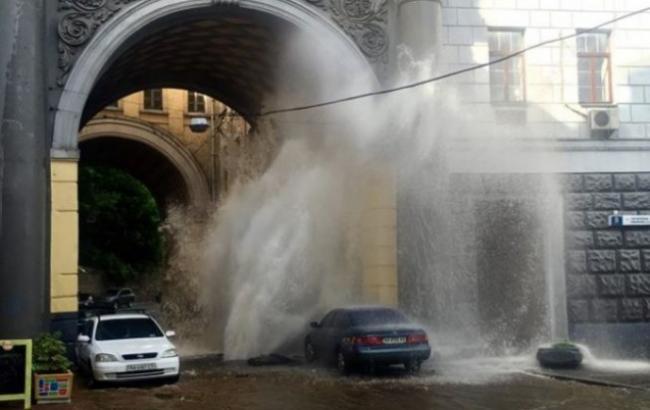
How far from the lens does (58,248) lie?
15547 mm

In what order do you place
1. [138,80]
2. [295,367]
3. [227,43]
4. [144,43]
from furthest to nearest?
[138,80] → [227,43] → [144,43] → [295,367]

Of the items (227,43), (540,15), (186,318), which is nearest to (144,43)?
(227,43)

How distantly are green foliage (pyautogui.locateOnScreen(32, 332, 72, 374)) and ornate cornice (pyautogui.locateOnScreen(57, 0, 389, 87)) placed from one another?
5.46 metres

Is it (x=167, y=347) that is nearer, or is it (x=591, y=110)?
(x=167, y=347)

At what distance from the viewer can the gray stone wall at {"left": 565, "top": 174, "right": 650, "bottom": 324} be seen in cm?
1841

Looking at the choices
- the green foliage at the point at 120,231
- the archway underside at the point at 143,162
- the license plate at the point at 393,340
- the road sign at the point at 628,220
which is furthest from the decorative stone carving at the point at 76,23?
the green foliage at the point at 120,231

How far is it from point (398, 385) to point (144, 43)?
383 inches

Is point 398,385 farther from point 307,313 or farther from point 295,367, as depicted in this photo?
point 307,313

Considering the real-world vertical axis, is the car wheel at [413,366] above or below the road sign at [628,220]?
below

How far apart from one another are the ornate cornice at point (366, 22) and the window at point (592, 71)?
15.3 ft

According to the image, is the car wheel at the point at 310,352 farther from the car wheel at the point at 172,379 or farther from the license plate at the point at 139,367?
the license plate at the point at 139,367

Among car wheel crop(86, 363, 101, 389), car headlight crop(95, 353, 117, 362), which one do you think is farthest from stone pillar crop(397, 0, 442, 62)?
car wheel crop(86, 363, 101, 389)

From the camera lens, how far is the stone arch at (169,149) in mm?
31078

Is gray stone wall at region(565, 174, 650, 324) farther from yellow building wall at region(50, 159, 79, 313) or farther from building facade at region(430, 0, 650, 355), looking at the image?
yellow building wall at region(50, 159, 79, 313)
